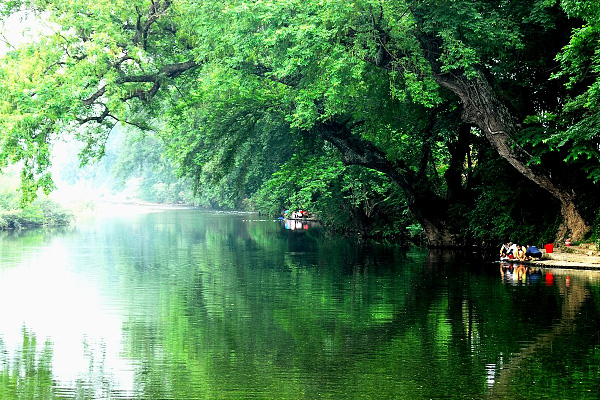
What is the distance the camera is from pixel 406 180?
36.6 m

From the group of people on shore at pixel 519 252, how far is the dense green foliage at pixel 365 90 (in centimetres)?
142

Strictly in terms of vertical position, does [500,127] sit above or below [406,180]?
above

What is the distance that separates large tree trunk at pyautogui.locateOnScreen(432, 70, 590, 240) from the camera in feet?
94.6

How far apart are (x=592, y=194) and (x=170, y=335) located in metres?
19.4

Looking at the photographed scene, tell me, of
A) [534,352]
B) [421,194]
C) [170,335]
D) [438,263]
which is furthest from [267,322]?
[421,194]

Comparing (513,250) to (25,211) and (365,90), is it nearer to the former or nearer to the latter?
(365,90)

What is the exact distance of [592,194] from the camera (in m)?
29.6

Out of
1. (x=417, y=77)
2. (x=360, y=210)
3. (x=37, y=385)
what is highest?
(x=417, y=77)

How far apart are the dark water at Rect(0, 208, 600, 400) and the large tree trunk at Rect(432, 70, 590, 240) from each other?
3636 millimetres

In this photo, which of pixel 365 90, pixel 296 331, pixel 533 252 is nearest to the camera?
pixel 296 331

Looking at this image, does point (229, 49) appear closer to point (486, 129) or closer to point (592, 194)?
point (486, 129)

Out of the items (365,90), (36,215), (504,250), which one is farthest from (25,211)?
(504,250)

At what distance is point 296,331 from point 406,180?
21.6 meters

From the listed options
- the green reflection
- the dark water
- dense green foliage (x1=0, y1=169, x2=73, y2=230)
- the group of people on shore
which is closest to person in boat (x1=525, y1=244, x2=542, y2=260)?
the group of people on shore
